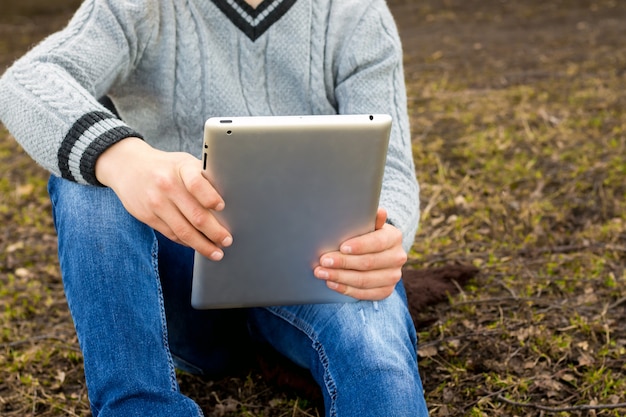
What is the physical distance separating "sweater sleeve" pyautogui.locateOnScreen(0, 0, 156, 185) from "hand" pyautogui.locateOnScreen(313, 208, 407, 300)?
1.48 feet

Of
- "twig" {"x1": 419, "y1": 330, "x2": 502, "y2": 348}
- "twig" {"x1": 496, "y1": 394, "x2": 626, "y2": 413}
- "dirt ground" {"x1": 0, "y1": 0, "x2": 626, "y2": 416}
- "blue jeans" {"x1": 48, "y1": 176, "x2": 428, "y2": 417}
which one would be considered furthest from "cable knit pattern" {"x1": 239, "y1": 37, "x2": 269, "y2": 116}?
"twig" {"x1": 496, "y1": 394, "x2": 626, "y2": 413}

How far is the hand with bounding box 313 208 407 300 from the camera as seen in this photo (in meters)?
1.51

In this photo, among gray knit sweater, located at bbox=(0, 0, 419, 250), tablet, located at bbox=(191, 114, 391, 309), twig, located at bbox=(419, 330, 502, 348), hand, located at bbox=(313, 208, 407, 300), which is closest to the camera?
tablet, located at bbox=(191, 114, 391, 309)

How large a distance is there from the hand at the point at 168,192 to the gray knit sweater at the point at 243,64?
1.09ft

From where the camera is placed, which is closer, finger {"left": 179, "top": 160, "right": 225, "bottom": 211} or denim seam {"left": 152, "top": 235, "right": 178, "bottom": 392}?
finger {"left": 179, "top": 160, "right": 225, "bottom": 211}

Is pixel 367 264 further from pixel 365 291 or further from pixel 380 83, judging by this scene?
pixel 380 83

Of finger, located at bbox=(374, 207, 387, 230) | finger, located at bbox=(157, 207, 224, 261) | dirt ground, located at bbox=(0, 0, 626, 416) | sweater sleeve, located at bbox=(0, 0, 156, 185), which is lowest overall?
dirt ground, located at bbox=(0, 0, 626, 416)

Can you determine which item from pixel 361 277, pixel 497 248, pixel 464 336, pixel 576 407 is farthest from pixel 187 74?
pixel 497 248

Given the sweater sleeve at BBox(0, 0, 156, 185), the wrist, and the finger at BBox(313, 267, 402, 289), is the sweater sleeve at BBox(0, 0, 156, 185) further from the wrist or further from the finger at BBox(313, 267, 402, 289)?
the finger at BBox(313, 267, 402, 289)

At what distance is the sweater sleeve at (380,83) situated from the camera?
184 cm

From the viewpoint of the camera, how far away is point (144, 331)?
152cm

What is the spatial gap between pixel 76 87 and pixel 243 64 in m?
0.46

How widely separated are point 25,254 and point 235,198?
197 cm

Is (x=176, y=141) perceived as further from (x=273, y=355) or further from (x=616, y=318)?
(x=616, y=318)
